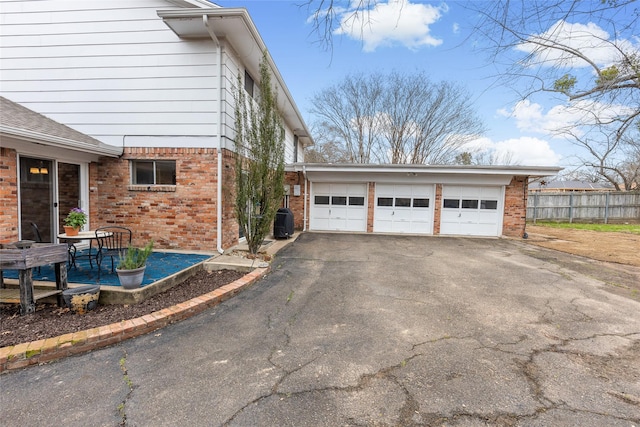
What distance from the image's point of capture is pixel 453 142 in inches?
836

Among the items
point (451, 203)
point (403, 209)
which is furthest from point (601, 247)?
point (403, 209)

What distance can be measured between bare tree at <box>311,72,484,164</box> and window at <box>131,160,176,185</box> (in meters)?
17.1

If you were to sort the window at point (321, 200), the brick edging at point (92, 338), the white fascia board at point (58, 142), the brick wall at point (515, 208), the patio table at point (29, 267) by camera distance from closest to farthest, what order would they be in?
the brick edging at point (92, 338) < the patio table at point (29, 267) < the white fascia board at point (58, 142) < the brick wall at point (515, 208) < the window at point (321, 200)

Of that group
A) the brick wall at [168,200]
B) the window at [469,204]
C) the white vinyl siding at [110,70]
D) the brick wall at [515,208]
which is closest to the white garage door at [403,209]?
the window at [469,204]

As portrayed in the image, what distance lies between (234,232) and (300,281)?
312 centimetres

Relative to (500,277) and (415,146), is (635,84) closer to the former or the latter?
(500,277)

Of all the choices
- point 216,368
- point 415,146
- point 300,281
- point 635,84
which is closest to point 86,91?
point 300,281

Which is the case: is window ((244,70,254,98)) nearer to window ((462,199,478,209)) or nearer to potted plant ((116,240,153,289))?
potted plant ((116,240,153,289))

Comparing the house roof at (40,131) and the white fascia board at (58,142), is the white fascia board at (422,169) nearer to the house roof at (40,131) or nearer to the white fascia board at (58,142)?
the white fascia board at (58,142)

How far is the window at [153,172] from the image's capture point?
7.16m

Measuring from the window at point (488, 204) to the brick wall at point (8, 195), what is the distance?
13.6m

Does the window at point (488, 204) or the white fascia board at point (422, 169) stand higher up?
the white fascia board at point (422, 169)

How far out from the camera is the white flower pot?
13.4 feet

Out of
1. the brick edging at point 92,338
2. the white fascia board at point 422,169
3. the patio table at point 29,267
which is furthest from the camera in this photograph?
the white fascia board at point 422,169
